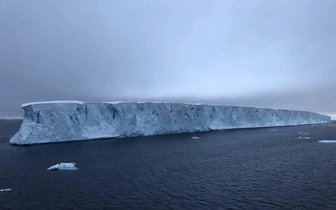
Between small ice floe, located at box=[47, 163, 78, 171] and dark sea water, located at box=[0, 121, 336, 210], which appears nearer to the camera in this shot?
dark sea water, located at box=[0, 121, 336, 210]

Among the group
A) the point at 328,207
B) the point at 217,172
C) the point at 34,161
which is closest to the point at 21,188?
the point at 34,161

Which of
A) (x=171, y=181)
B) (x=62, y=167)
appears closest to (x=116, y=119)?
(x=62, y=167)

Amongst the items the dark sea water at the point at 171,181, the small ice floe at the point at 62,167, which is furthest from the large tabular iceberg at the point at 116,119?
the small ice floe at the point at 62,167

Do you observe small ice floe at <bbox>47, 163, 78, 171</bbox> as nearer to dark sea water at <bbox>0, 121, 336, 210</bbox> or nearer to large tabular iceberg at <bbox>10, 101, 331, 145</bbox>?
dark sea water at <bbox>0, 121, 336, 210</bbox>

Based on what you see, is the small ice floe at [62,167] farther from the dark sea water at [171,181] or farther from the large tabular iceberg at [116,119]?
the large tabular iceberg at [116,119]

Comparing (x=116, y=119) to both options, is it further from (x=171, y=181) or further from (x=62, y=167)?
(x=171, y=181)

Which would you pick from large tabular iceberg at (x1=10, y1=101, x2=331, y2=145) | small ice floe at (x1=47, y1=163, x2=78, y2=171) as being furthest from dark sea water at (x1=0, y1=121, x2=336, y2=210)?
large tabular iceberg at (x1=10, y1=101, x2=331, y2=145)
